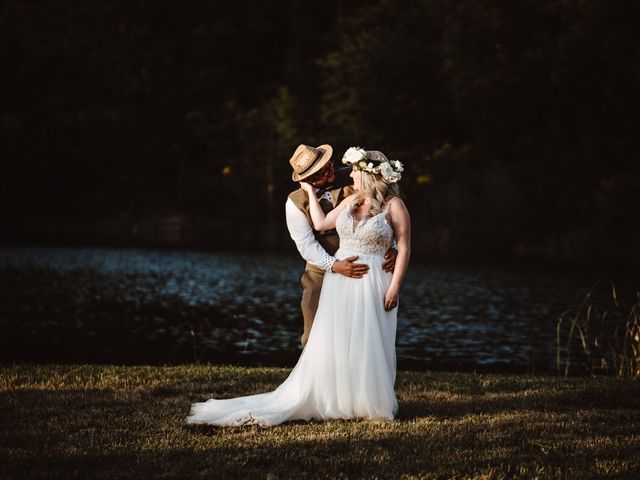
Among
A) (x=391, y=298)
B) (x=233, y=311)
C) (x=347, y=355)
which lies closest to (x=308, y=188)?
(x=391, y=298)

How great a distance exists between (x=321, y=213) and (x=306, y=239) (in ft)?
0.84

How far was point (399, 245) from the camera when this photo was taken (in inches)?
282

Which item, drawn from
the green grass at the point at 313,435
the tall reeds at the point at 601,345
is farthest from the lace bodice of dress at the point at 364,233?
the tall reeds at the point at 601,345

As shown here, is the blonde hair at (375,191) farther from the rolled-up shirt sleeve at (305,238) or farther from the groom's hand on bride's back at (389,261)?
the rolled-up shirt sleeve at (305,238)

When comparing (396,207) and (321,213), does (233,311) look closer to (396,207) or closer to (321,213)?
(321,213)

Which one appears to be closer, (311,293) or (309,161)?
(309,161)

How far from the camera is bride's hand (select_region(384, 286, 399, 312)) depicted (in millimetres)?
7121

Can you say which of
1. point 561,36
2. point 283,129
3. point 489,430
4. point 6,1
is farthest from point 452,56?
point 489,430

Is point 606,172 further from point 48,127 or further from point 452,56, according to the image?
point 48,127

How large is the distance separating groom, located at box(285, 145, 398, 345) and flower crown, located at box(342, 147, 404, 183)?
0.20m

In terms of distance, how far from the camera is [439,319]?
774 inches

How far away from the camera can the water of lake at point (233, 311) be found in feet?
49.6

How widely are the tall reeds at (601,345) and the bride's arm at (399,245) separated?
3868 mm

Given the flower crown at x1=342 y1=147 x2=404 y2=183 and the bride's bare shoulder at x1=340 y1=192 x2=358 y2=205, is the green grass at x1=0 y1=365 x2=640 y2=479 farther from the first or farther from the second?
the flower crown at x1=342 y1=147 x2=404 y2=183
